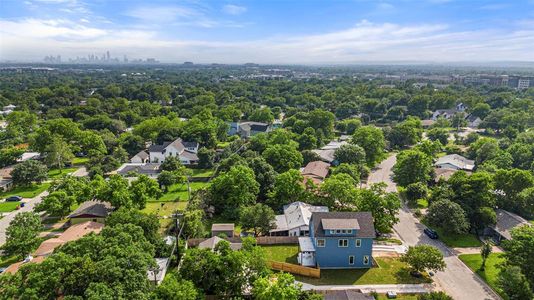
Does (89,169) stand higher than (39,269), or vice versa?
(39,269)

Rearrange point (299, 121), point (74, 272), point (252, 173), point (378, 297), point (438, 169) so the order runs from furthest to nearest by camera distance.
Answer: point (299, 121) → point (438, 169) → point (252, 173) → point (378, 297) → point (74, 272)

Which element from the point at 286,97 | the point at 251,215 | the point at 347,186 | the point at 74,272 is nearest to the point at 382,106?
the point at 286,97

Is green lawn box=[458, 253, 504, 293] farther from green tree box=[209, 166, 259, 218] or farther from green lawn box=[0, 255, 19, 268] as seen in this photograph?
green lawn box=[0, 255, 19, 268]

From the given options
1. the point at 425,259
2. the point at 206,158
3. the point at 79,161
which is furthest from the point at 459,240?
the point at 79,161

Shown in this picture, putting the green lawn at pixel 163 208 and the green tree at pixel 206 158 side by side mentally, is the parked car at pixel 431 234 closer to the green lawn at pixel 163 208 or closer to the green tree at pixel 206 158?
the green lawn at pixel 163 208

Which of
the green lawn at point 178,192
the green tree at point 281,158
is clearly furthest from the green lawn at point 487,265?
the green lawn at point 178,192

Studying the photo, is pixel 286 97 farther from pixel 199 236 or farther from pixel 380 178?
pixel 199 236

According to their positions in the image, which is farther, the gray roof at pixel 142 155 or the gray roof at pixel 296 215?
the gray roof at pixel 142 155

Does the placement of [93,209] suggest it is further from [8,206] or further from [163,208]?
[8,206]
